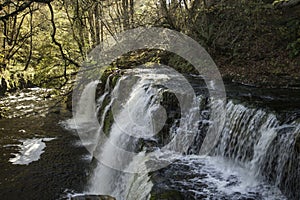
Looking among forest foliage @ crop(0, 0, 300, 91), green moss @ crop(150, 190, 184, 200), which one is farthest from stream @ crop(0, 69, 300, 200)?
forest foliage @ crop(0, 0, 300, 91)

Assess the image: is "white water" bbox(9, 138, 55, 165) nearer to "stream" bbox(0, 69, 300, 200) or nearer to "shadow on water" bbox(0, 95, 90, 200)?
"stream" bbox(0, 69, 300, 200)

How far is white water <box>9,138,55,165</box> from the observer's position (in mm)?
10145

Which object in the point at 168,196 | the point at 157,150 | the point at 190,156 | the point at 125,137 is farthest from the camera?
the point at 125,137

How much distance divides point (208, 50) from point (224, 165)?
868 cm

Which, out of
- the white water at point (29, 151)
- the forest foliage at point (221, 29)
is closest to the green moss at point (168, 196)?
the white water at point (29, 151)

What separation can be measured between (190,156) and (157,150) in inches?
32.7

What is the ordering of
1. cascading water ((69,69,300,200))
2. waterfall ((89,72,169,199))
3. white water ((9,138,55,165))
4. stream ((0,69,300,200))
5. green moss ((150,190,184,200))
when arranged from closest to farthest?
green moss ((150,190,184,200))
cascading water ((69,69,300,200))
stream ((0,69,300,200))
waterfall ((89,72,169,199))
white water ((9,138,55,165))

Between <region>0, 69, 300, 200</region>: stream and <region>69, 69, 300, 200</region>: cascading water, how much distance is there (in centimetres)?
2

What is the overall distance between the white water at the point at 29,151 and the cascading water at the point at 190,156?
2159 millimetres

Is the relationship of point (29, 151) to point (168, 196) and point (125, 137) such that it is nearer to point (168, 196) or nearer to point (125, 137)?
point (125, 137)

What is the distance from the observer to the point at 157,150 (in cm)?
756

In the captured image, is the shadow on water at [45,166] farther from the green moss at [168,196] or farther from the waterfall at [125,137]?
the green moss at [168,196]

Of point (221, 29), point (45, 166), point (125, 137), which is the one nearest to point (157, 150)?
point (125, 137)

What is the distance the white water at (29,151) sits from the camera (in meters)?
10.1
